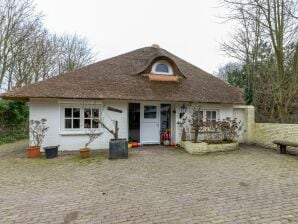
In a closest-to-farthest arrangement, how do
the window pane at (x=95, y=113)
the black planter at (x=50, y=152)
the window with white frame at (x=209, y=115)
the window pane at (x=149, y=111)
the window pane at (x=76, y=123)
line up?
the black planter at (x=50, y=152)
the window pane at (x=76, y=123)
the window pane at (x=95, y=113)
the window pane at (x=149, y=111)
the window with white frame at (x=209, y=115)

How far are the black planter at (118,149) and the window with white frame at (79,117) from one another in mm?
2129

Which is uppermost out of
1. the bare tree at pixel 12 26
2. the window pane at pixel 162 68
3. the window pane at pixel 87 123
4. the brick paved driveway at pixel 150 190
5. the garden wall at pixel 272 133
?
the bare tree at pixel 12 26

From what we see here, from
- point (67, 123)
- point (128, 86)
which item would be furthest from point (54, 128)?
point (128, 86)

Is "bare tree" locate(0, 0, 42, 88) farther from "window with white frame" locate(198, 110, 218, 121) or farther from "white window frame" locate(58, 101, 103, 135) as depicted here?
"window with white frame" locate(198, 110, 218, 121)

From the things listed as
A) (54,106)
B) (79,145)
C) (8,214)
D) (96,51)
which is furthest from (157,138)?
(96,51)

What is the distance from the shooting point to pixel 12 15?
59.7 ft

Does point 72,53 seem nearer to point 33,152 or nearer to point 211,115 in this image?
point 33,152

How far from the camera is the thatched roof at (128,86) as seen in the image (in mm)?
10188

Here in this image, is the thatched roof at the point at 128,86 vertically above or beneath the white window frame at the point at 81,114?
above

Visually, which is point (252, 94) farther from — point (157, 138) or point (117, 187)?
point (117, 187)

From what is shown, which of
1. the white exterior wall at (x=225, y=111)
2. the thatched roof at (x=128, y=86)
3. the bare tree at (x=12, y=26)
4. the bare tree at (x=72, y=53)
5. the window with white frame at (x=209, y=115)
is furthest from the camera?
the bare tree at (x=72, y=53)

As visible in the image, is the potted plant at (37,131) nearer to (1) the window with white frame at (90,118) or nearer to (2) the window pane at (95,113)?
(1) the window with white frame at (90,118)

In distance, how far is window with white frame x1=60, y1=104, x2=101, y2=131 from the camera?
10617 mm

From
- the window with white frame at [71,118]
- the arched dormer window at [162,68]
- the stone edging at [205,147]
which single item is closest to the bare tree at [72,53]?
the arched dormer window at [162,68]
